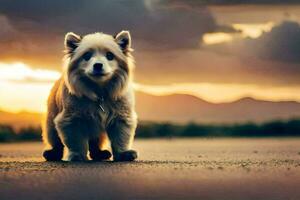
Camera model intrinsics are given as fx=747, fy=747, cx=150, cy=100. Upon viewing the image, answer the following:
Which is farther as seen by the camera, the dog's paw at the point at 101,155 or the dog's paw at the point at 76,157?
the dog's paw at the point at 101,155

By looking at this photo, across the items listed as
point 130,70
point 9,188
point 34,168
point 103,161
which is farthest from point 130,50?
point 9,188

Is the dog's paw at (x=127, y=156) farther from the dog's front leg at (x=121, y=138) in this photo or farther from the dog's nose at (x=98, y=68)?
the dog's nose at (x=98, y=68)

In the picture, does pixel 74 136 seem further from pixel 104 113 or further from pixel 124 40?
pixel 124 40

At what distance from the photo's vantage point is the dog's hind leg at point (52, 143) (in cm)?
1044

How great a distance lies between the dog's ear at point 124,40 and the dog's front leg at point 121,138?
0.95 meters

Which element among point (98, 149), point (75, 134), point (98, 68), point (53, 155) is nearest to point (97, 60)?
point (98, 68)

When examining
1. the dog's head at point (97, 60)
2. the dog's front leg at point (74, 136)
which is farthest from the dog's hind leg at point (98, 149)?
the dog's head at point (97, 60)

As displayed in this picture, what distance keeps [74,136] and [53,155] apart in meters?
1.07

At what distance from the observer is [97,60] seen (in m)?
9.13

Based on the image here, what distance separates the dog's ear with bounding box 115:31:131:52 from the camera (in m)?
9.74

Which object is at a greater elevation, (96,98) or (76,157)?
(96,98)

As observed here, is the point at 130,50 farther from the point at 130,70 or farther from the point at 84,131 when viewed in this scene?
the point at 84,131

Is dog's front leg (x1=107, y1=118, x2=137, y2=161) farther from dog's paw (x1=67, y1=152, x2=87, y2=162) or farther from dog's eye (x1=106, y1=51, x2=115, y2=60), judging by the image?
dog's eye (x1=106, y1=51, x2=115, y2=60)

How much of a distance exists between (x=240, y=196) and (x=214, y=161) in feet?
10.9
